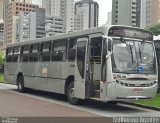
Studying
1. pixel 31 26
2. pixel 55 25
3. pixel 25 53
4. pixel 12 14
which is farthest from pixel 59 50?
pixel 12 14

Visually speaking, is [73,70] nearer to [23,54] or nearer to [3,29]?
[23,54]

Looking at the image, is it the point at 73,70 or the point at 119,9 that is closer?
the point at 73,70

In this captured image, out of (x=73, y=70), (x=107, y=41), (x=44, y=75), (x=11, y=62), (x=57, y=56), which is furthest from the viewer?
(x=11, y=62)

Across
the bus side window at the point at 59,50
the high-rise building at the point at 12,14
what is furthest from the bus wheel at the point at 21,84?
the high-rise building at the point at 12,14

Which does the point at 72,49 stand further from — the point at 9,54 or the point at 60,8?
the point at 60,8

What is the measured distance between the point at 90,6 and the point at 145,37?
130 meters

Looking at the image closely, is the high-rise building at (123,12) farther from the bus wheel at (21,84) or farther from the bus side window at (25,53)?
the bus side window at (25,53)

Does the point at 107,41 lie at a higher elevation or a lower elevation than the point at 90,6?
lower

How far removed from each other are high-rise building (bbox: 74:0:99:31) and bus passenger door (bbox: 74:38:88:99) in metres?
99.4

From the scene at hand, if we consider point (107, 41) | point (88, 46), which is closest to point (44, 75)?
point (88, 46)

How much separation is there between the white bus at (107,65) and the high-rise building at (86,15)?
98.3 meters

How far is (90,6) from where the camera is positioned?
472 feet

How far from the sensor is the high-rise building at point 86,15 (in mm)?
119188

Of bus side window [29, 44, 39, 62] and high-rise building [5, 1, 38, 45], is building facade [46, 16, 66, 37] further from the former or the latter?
bus side window [29, 44, 39, 62]
